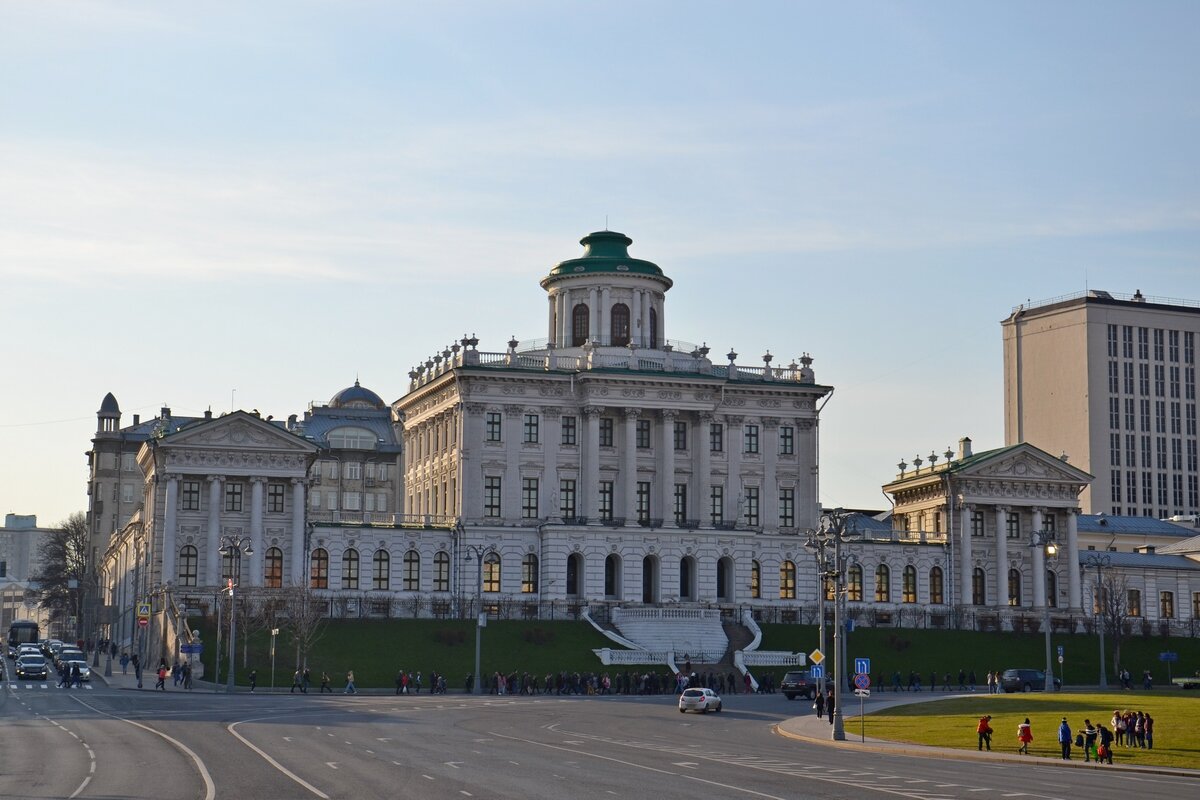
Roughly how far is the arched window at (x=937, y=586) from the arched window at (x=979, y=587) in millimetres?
2246

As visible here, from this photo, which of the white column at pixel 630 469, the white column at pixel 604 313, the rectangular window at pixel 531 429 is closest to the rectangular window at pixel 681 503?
the white column at pixel 630 469

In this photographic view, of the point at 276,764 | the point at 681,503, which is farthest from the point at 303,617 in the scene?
the point at 276,764

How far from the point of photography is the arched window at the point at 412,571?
12150 centimetres

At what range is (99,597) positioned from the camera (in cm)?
17625

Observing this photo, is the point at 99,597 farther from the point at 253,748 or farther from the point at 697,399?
the point at 253,748

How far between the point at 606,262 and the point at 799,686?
43.2 meters

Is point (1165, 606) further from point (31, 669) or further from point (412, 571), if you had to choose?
point (31, 669)

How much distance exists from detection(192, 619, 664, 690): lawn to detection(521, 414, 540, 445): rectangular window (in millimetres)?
14717

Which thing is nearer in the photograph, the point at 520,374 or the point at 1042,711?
the point at 1042,711

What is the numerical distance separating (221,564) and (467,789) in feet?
250

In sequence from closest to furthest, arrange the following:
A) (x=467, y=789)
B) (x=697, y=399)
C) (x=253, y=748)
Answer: (x=467, y=789) < (x=253, y=748) < (x=697, y=399)

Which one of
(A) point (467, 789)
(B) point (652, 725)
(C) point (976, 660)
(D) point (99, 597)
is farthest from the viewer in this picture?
(D) point (99, 597)

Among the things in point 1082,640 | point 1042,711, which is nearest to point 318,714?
point 1042,711

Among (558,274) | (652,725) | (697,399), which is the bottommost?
(652,725)
